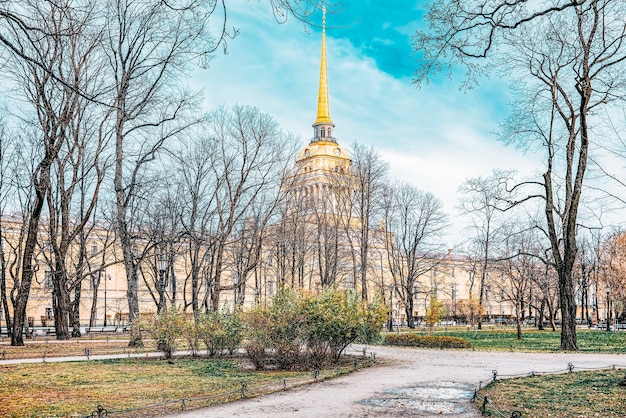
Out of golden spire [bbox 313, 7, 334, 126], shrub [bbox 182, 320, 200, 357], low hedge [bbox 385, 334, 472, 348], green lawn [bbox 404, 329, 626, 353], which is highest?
golden spire [bbox 313, 7, 334, 126]

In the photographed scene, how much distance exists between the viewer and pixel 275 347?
1620cm

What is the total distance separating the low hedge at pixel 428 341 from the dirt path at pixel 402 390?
3.86 m

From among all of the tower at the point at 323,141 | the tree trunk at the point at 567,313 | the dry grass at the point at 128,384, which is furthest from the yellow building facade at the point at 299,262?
Answer: the tree trunk at the point at 567,313

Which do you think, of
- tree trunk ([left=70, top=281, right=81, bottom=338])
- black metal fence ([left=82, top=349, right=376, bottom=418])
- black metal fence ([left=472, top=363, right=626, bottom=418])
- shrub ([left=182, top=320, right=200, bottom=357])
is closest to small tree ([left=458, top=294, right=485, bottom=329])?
tree trunk ([left=70, top=281, right=81, bottom=338])

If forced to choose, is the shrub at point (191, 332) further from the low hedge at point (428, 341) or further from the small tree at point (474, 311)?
the small tree at point (474, 311)

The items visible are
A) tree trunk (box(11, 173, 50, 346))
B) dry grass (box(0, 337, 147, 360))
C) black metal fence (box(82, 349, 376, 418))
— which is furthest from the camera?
tree trunk (box(11, 173, 50, 346))

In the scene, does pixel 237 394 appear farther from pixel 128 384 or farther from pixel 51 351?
pixel 51 351

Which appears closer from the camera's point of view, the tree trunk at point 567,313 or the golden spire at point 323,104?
the tree trunk at point 567,313

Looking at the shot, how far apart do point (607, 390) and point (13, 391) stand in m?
12.2

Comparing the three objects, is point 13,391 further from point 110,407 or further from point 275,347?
point 275,347

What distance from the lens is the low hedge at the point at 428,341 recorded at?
24.1 metres

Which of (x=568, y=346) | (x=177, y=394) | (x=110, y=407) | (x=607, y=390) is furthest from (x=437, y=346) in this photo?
(x=110, y=407)

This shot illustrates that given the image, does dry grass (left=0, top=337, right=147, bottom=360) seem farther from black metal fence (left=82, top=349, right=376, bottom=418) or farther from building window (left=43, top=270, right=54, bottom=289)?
black metal fence (left=82, top=349, right=376, bottom=418)

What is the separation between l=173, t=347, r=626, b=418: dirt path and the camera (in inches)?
385
